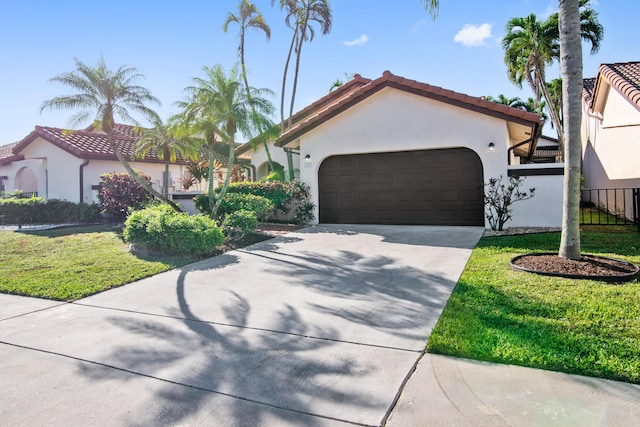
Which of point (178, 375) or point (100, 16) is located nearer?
point (178, 375)

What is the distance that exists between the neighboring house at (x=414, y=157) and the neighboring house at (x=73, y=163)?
7.53 meters

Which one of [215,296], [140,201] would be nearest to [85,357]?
[215,296]

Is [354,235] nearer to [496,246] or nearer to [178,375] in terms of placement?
[496,246]

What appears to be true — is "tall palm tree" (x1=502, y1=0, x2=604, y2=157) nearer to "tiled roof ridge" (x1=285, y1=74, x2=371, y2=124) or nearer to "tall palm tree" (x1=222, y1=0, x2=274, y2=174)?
"tiled roof ridge" (x1=285, y1=74, x2=371, y2=124)

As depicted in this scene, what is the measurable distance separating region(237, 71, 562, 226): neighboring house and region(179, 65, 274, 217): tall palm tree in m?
2.36

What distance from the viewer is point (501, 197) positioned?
37.0 ft

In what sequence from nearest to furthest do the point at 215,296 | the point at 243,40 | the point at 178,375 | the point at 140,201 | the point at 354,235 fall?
the point at 178,375
the point at 215,296
the point at 354,235
the point at 140,201
the point at 243,40

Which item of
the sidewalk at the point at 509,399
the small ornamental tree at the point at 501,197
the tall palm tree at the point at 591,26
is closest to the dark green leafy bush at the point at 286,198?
the small ornamental tree at the point at 501,197

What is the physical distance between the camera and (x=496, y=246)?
869cm

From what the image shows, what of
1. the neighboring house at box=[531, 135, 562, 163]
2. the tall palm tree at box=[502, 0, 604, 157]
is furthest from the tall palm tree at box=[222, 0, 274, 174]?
the neighboring house at box=[531, 135, 562, 163]

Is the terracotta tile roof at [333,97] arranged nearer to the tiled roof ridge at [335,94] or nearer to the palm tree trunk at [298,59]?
the tiled roof ridge at [335,94]

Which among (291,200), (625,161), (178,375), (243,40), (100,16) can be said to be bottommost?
(178,375)

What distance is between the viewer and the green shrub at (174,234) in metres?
8.77

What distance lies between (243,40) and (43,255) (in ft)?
46.6
